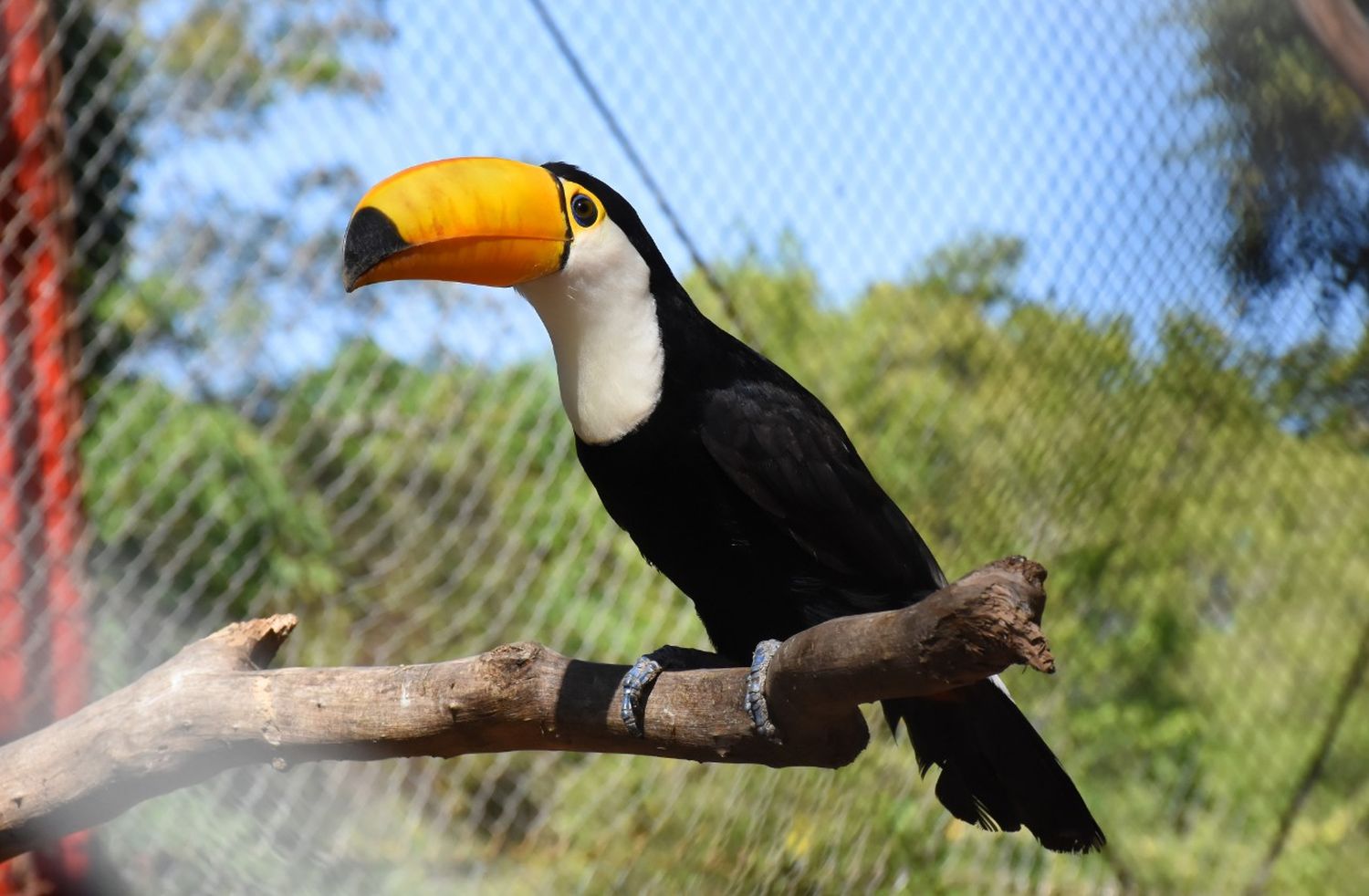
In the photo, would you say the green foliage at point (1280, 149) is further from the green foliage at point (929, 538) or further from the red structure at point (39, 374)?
the red structure at point (39, 374)

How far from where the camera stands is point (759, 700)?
1.23m

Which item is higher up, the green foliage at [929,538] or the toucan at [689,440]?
the toucan at [689,440]

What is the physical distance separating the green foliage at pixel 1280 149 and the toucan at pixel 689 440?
1.07 metres

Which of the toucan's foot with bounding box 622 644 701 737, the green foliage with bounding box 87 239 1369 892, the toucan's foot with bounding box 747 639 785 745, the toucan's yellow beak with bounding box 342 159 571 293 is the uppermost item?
the toucan's yellow beak with bounding box 342 159 571 293

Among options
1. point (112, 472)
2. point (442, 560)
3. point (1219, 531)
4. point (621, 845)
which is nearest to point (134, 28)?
point (112, 472)

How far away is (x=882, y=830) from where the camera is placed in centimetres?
222

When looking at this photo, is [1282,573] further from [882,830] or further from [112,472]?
[112,472]

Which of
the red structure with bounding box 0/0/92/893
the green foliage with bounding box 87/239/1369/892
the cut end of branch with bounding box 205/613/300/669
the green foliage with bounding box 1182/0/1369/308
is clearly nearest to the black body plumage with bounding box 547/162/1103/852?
the cut end of branch with bounding box 205/613/300/669

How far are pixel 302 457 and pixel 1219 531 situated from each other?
1.81 metres

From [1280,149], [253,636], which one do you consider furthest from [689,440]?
[1280,149]

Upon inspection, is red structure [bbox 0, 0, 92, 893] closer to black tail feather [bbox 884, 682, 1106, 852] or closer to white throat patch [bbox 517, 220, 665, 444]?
white throat patch [bbox 517, 220, 665, 444]

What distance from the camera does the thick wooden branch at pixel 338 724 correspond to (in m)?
1.30

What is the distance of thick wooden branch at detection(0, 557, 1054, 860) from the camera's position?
1302 millimetres

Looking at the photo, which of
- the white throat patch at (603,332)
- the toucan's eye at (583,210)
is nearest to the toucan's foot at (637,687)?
the white throat patch at (603,332)
